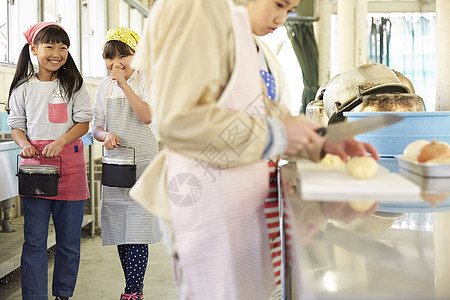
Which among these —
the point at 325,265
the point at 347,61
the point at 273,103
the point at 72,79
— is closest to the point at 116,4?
the point at 347,61

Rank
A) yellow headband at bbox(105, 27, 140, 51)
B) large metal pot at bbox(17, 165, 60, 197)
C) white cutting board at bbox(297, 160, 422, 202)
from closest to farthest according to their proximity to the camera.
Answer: white cutting board at bbox(297, 160, 422, 202)
large metal pot at bbox(17, 165, 60, 197)
yellow headband at bbox(105, 27, 140, 51)

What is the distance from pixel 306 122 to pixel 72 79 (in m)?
2.31

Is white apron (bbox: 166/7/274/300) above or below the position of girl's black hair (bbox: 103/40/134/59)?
below

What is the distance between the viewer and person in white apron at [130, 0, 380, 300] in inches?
45.6

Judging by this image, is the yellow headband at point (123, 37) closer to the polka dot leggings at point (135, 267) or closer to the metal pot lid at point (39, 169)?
the metal pot lid at point (39, 169)

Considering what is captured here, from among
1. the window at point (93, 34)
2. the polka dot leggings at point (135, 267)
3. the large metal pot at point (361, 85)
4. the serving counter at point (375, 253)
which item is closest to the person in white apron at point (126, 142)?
the polka dot leggings at point (135, 267)

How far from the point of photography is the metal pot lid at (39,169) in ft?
9.70

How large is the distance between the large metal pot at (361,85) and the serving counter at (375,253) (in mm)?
1882

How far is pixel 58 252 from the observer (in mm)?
3273

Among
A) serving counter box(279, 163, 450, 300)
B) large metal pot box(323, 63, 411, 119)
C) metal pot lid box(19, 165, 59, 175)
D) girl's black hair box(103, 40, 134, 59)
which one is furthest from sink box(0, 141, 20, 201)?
serving counter box(279, 163, 450, 300)

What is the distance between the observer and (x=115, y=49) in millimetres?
3193

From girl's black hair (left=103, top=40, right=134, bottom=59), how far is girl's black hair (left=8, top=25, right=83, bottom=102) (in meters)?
0.24

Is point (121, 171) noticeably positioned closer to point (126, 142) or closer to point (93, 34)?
point (126, 142)

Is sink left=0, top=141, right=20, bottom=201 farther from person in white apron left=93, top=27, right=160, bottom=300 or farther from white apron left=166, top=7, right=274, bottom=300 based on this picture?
white apron left=166, top=7, right=274, bottom=300
